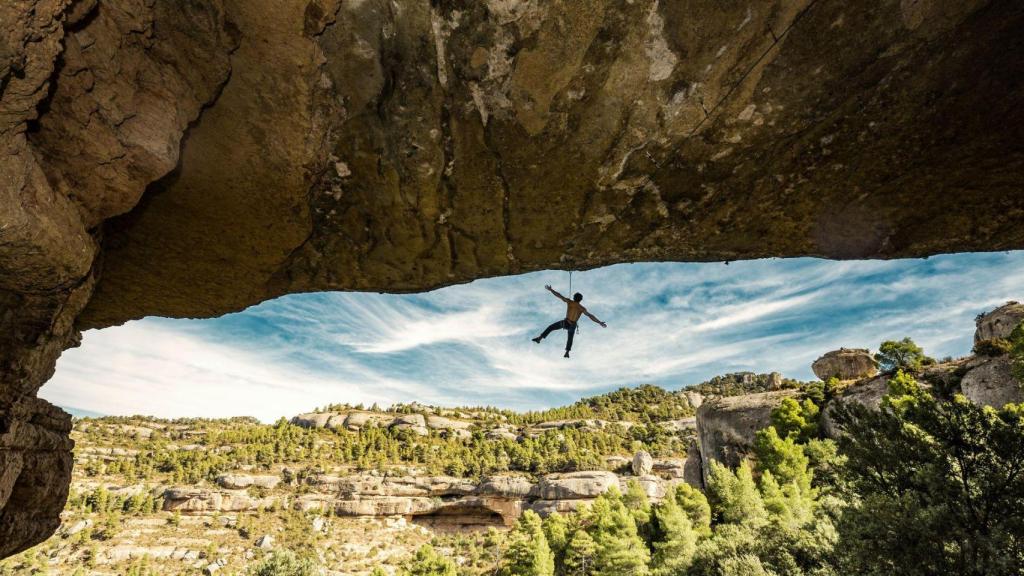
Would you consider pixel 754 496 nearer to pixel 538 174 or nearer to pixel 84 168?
pixel 538 174

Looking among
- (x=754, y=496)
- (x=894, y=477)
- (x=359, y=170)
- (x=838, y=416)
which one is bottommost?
(x=754, y=496)

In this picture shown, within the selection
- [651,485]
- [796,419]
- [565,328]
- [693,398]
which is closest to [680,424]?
[693,398]

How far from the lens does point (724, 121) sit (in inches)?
181

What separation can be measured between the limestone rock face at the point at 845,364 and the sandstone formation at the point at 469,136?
62.2 m

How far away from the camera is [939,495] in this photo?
10062 millimetres

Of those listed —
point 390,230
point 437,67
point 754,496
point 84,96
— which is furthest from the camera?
point 754,496

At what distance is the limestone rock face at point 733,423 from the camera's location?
4128 cm

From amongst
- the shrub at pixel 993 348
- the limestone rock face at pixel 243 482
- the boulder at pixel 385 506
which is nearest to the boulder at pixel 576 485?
the boulder at pixel 385 506

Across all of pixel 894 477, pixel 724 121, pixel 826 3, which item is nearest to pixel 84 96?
pixel 724 121

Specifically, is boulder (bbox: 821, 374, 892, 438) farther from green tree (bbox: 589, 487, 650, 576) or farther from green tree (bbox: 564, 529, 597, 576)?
green tree (bbox: 564, 529, 597, 576)

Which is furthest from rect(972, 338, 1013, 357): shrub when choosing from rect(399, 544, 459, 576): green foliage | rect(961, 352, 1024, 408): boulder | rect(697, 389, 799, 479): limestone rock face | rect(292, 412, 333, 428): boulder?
rect(292, 412, 333, 428): boulder

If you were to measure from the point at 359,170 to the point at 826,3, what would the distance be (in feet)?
16.0

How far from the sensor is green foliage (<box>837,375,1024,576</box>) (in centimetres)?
927

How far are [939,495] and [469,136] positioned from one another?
43.0ft
